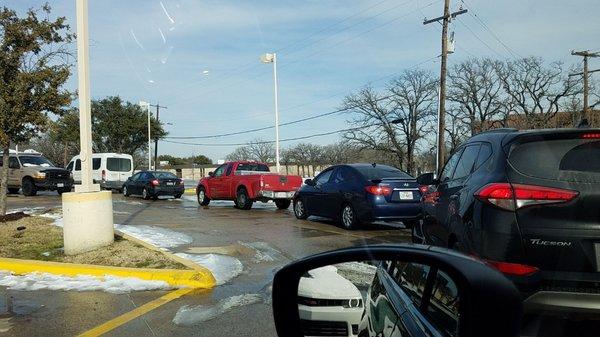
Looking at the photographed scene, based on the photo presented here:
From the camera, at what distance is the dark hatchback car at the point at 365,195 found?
11297 mm

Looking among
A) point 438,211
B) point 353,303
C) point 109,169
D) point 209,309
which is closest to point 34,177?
point 109,169

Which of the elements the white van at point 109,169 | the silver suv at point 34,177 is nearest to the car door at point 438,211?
the silver suv at point 34,177

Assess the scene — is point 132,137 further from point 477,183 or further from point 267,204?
point 477,183

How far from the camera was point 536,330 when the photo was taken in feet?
9.07

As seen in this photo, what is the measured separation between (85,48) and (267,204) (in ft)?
40.7

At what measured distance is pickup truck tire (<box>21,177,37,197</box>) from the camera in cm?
2568

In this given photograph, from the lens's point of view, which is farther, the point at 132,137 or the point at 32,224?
the point at 132,137

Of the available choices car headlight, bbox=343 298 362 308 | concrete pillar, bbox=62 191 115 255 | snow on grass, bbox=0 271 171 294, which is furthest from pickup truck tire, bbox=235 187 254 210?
car headlight, bbox=343 298 362 308

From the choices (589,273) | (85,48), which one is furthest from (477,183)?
(85,48)

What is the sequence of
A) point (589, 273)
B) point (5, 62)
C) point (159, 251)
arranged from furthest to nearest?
1. point (5, 62)
2. point (159, 251)
3. point (589, 273)

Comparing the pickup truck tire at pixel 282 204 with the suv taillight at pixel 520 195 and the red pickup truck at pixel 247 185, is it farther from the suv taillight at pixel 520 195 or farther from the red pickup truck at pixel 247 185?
the suv taillight at pixel 520 195

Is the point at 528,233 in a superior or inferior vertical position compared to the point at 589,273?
superior

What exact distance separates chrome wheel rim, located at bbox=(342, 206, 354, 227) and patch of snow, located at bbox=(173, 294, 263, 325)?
5.90m

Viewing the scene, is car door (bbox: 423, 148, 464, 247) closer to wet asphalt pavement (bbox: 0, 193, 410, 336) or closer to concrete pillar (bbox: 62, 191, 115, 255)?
wet asphalt pavement (bbox: 0, 193, 410, 336)
